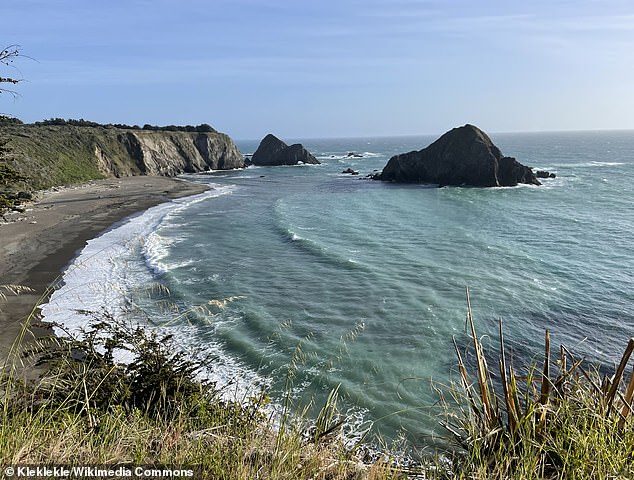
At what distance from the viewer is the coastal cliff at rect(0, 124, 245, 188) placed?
56.2 metres

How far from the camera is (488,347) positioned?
46.4ft

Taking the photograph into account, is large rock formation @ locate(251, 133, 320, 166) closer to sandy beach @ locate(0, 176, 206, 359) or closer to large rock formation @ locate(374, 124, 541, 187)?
large rock formation @ locate(374, 124, 541, 187)

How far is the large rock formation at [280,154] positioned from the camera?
357 ft

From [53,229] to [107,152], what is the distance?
1698 inches

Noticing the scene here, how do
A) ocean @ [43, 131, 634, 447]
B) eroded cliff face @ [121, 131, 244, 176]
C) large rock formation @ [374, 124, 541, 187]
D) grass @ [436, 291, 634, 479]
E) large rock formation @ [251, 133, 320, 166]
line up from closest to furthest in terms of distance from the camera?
grass @ [436, 291, 634, 479] → ocean @ [43, 131, 634, 447] → large rock formation @ [374, 124, 541, 187] → eroded cliff face @ [121, 131, 244, 176] → large rock formation @ [251, 133, 320, 166]

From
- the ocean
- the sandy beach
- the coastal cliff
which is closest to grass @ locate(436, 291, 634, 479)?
the ocean

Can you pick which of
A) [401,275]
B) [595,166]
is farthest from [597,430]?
[595,166]

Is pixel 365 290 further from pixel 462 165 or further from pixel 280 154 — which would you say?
pixel 280 154

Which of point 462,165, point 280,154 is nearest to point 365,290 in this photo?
point 462,165

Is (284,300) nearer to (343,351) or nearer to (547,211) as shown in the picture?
(343,351)

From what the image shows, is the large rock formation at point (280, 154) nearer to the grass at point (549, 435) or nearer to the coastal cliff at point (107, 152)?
the coastal cliff at point (107, 152)

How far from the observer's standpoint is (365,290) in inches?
792

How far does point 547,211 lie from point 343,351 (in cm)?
3281

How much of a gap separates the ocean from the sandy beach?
132 centimetres
